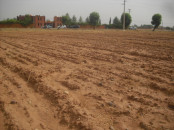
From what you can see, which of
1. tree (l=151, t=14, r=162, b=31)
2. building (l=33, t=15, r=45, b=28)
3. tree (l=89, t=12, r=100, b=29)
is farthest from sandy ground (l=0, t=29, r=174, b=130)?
building (l=33, t=15, r=45, b=28)

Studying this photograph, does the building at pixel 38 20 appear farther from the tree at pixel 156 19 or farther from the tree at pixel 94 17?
the tree at pixel 156 19

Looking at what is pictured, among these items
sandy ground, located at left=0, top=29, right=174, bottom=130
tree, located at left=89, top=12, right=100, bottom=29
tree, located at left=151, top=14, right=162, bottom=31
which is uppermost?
tree, located at left=89, top=12, right=100, bottom=29

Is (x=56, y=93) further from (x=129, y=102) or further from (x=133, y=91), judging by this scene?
(x=133, y=91)

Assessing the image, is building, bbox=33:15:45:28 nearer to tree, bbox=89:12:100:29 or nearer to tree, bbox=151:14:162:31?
tree, bbox=89:12:100:29

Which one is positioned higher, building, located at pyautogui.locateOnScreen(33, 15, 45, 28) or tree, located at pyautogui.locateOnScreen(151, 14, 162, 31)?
building, located at pyautogui.locateOnScreen(33, 15, 45, 28)

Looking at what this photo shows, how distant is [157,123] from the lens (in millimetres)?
1961

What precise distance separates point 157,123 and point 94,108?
1002 mm

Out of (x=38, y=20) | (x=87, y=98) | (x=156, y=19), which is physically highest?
(x=38, y=20)

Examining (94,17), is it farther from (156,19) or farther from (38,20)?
(38,20)

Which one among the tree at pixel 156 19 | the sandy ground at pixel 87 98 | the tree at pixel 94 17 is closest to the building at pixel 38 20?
the tree at pixel 94 17

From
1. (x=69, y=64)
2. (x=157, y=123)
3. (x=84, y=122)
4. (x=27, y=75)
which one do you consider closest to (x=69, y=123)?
(x=84, y=122)

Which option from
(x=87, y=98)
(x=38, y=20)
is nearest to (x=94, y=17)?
(x=38, y=20)

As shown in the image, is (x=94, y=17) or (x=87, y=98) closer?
(x=87, y=98)

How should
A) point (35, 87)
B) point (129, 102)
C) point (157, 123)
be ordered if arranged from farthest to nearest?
point (35, 87) → point (129, 102) → point (157, 123)
